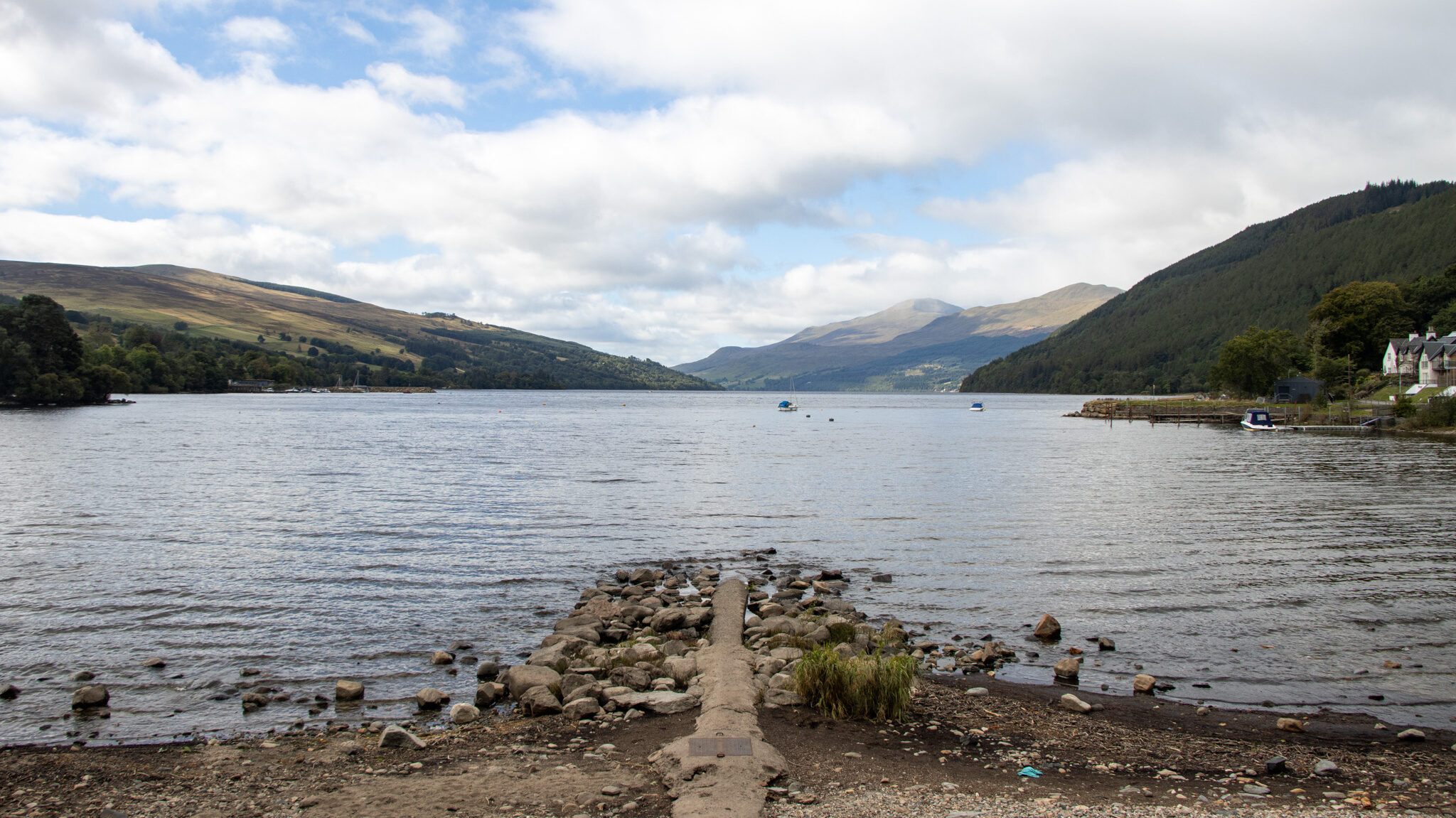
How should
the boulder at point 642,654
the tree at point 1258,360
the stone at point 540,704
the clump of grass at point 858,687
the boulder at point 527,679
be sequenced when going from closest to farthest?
1. the clump of grass at point 858,687
2. the stone at point 540,704
3. the boulder at point 527,679
4. the boulder at point 642,654
5. the tree at point 1258,360

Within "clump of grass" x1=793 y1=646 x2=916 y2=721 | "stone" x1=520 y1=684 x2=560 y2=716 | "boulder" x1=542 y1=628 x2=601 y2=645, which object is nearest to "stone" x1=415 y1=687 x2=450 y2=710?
"stone" x1=520 y1=684 x2=560 y2=716

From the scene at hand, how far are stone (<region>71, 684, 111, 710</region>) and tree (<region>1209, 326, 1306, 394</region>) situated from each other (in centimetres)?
15964

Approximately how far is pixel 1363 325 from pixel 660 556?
524 feet

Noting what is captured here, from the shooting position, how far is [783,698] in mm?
12492

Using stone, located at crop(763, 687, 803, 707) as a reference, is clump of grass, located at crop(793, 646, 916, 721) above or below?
above

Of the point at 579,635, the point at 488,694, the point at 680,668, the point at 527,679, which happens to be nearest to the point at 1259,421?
the point at 579,635

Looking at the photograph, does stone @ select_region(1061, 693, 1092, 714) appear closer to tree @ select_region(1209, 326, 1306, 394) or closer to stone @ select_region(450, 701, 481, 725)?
stone @ select_region(450, 701, 481, 725)

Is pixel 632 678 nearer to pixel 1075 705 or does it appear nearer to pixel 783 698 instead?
pixel 783 698

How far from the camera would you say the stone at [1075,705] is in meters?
12.4

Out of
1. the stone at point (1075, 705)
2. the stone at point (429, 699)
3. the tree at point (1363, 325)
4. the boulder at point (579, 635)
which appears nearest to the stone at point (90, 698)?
the stone at point (429, 699)

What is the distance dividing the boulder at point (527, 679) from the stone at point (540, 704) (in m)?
0.38

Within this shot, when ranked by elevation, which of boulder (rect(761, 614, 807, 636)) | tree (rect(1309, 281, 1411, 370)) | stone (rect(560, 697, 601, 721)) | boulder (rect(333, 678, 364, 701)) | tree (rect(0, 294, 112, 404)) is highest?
tree (rect(1309, 281, 1411, 370))

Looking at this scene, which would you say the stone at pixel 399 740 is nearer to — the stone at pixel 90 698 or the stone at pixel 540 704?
the stone at pixel 540 704

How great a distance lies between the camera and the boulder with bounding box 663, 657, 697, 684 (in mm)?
13633
